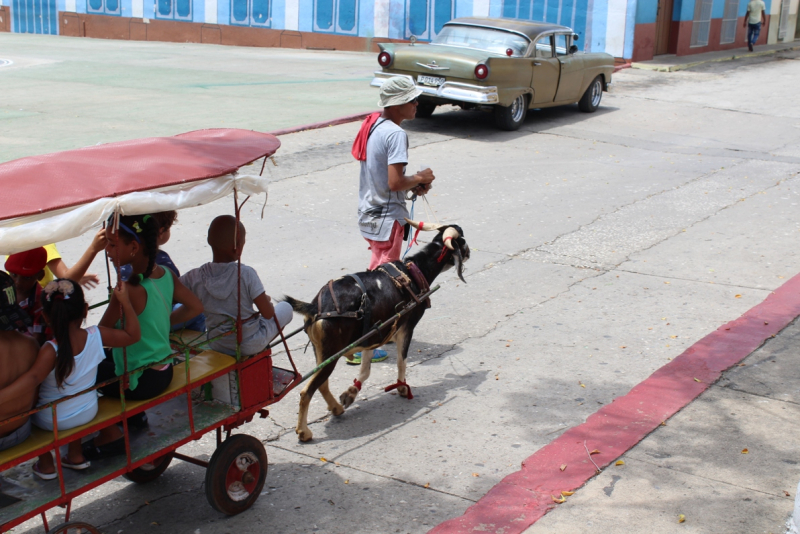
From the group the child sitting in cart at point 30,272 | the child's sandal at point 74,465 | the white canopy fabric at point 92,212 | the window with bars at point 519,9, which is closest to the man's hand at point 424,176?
the white canopy fabric at point 92,212

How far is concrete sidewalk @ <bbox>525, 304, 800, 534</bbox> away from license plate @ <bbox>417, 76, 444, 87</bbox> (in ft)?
30.6

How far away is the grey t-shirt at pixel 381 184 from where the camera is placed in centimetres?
593

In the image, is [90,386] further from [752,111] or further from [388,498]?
[752,111]

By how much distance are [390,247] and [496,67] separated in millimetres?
8597

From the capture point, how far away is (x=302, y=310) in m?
5.09

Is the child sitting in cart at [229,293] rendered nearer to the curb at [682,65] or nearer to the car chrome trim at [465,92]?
the car chrome trim at [465,92]

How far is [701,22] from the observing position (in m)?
26.3

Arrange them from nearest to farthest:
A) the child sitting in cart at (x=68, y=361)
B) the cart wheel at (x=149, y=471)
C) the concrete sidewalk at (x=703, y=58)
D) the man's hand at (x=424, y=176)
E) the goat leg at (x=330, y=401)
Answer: the child sitting in cart at (x=68, y=361), the cart wheel at (x=149, y=471), the goat leg at (x=330, y=401), the man's hand at (x=424, y=176), the concrete sidewalk at (x=703, y=58)

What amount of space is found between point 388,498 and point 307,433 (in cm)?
82

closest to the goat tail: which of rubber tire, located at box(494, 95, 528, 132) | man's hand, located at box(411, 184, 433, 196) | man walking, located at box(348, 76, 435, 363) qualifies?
man walking, located at box(348, 76, 435, 363)

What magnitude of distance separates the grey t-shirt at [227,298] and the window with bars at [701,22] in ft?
81.3

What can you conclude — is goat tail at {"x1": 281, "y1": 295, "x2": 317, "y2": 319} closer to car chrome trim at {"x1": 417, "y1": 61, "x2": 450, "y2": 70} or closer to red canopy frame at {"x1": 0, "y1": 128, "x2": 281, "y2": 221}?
red canopy frame at {"x1": 0, "y1": 128, "x2": 281, "y2": 221}

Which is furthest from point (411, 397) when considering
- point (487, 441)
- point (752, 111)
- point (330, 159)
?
point (752, 111)

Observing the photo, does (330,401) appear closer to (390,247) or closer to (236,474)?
(236,474)
